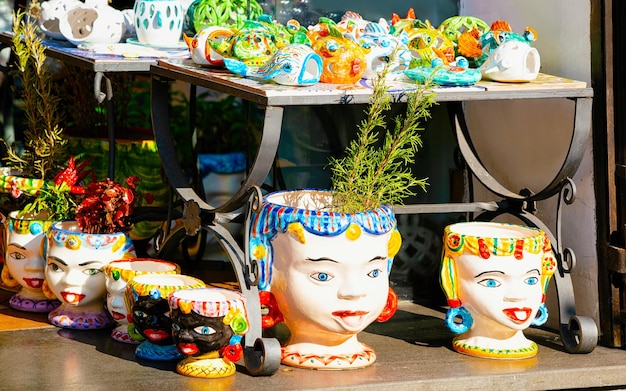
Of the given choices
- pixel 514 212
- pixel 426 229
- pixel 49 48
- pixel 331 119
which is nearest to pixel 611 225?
pixel 514 212

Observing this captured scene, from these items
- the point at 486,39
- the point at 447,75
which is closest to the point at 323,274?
the point at 447,75

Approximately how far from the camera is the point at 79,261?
4.49m

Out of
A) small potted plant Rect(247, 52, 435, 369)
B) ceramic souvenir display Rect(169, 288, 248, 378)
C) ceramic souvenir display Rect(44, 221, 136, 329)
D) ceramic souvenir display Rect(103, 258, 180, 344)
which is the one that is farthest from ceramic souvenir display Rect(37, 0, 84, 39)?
ceramic souvenir display Rect(169, 288, 248, 378)

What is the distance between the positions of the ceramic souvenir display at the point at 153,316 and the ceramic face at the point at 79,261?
0.32 m

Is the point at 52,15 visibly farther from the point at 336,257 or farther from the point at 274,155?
the point at 336,257

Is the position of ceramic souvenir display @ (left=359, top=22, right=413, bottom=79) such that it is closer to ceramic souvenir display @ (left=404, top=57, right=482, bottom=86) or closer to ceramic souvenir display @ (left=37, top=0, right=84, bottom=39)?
ceramic souvenir display @ (left=404, top=57, right=482, bottom=86)

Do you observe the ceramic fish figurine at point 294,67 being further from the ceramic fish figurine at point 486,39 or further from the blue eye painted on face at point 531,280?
the blue eye painted on face at point 531,280

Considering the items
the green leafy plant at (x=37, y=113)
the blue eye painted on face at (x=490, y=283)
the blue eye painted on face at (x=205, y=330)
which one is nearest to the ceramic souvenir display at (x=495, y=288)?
the blue eye painted on face at (x=490, y=283)

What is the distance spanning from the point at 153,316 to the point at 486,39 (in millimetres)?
1640

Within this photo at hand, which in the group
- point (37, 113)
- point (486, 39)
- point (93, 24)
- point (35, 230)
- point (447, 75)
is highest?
point (93, 24)

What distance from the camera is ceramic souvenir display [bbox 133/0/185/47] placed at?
505cm

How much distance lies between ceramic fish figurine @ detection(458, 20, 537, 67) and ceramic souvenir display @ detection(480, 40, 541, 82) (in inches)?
4.0

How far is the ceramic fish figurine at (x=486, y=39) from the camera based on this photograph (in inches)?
180

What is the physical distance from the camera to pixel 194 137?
5617 millimetres
